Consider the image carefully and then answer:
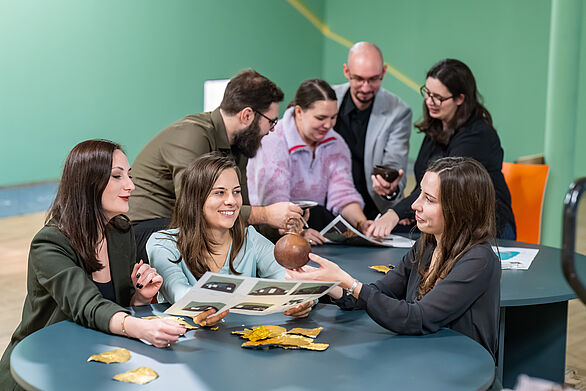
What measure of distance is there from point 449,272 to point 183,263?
2.90 feet

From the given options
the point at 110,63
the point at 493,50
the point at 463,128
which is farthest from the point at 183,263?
the point at 493,50

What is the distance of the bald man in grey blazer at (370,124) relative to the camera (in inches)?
175

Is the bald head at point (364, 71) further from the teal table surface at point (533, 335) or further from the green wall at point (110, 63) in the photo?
the green wall at point (110, 63)

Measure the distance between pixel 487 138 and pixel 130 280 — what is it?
6.98 ft

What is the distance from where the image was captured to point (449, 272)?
2.32 metres

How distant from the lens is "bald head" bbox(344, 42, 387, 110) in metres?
4.40

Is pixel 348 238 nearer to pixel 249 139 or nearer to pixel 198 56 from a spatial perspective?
pixel 249 139

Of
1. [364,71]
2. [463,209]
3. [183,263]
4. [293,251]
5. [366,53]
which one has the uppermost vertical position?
[366,53]

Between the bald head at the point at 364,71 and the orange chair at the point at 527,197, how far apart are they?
3.05 ft

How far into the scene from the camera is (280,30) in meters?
10.3

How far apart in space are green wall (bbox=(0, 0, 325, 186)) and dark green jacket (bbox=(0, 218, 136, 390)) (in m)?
5.61

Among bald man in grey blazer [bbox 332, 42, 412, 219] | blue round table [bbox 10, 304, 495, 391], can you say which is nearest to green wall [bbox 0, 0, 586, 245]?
bald man in grey blazer [bbox 332, 42, 412, 219]

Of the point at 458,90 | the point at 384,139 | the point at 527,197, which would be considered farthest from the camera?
the point at 384,139

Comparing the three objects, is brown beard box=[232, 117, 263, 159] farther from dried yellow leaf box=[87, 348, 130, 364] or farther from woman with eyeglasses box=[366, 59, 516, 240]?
dried yellow leaf box=[87, 348, 130, 364]
